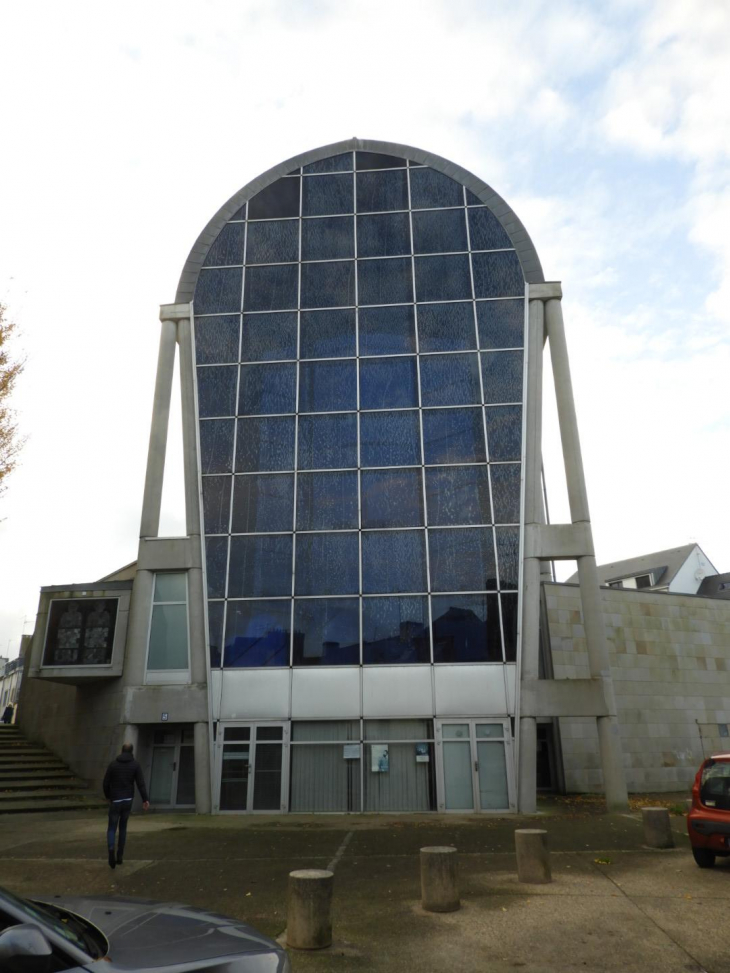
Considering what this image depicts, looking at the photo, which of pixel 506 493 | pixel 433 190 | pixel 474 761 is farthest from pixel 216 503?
pixel 433 190

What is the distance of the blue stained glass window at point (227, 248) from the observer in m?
25.1

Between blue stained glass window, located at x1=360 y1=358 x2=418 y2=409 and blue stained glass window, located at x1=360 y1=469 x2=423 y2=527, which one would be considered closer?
blue stained glass window, located at x1=360 y1=469 x2=423 y2=527

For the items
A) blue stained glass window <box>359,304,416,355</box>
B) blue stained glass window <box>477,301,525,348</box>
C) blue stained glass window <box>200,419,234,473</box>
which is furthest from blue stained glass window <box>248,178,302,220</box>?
blue stained glass window <box>200,419,234,473</box>

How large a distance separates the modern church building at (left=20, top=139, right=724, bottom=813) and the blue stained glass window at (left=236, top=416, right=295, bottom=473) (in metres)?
0.08

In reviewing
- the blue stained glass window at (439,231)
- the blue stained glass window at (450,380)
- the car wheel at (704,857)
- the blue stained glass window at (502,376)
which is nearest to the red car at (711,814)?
the car wheel at (704,857)

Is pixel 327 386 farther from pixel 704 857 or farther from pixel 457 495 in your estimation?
pixel 704 857

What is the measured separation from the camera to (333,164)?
26000mm

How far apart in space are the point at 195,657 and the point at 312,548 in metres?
4.64

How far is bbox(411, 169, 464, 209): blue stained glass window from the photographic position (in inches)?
988

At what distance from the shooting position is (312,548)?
21.1 m

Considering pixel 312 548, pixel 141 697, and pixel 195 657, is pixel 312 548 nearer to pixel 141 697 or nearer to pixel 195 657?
pixel 195 657

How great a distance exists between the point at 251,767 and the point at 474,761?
619 centimetres

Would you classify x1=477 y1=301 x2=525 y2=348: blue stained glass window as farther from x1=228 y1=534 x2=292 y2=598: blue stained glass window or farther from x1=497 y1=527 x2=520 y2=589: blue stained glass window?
x1=228 y1=534 x2=292 y2=598: blue stained glass window

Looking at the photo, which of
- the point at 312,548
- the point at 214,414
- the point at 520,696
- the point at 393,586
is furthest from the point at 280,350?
the point at 520,696
